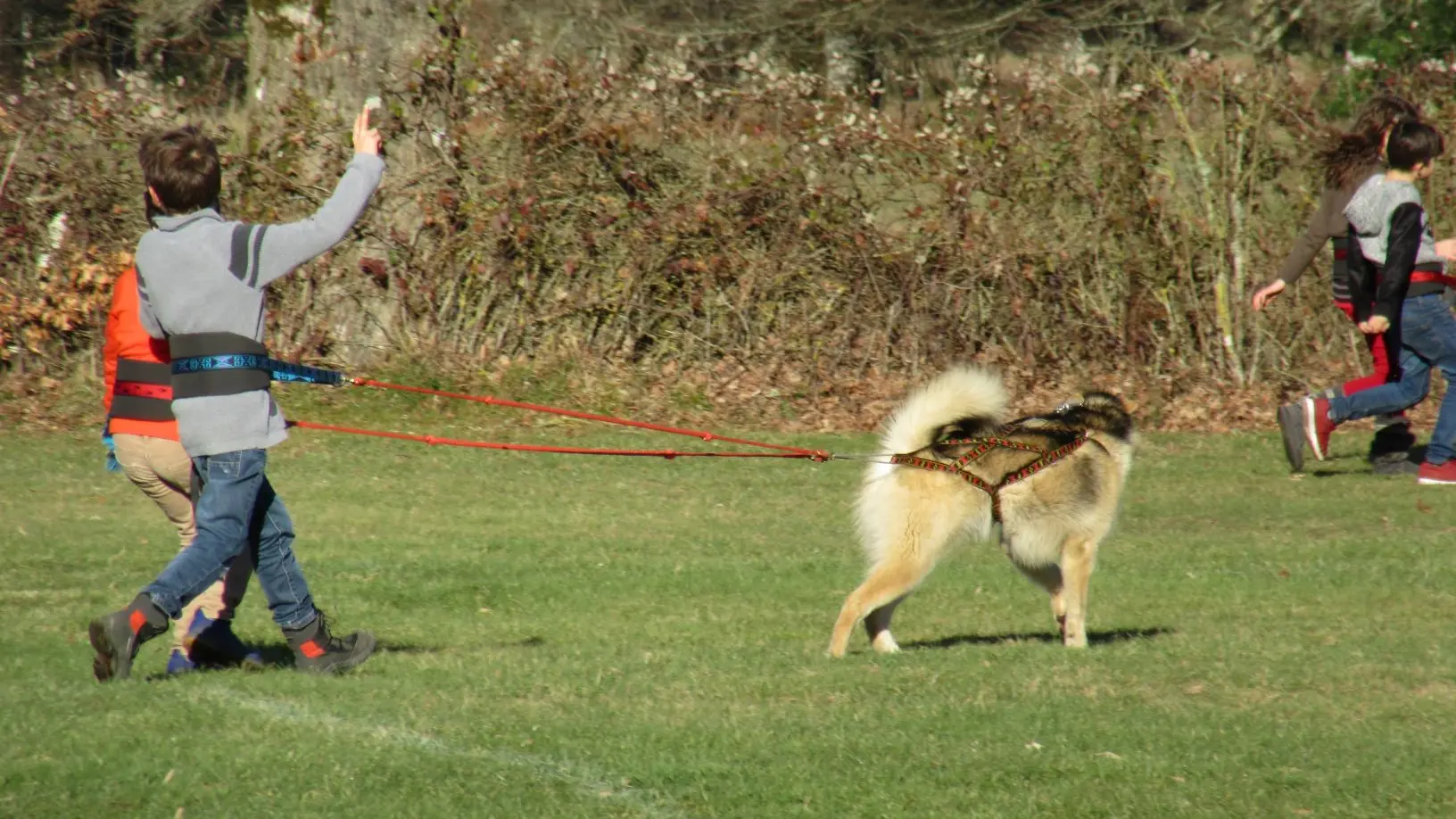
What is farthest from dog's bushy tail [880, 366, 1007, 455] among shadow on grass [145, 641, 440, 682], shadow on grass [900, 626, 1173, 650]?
shadow on grass [145, 641, 440, 682]

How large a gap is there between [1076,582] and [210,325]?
3733mm

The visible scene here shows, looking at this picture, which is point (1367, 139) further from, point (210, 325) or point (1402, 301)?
point (210, 325)

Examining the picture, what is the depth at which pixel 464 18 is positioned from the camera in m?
14.3

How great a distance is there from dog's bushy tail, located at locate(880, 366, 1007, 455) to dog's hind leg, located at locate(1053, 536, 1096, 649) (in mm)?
690

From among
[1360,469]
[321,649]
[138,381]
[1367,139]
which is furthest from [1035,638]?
[1360,469]

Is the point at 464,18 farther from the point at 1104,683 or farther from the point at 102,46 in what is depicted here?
the point at 102,46

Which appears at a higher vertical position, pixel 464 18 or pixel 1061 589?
pixel 464 18

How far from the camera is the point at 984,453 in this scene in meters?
6.54

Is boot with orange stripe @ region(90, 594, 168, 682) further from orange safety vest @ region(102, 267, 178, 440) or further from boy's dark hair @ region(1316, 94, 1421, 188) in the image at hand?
boy's dark hair @ region(1316, 94, 1421, 188)

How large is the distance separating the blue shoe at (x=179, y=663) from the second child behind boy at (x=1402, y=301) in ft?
24.8

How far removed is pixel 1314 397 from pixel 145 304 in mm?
8053

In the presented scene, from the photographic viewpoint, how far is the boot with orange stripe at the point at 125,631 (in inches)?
212

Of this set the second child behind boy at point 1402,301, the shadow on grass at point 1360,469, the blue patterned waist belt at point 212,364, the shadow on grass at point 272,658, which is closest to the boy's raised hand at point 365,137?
the blue patterned waist belt at point 212,364

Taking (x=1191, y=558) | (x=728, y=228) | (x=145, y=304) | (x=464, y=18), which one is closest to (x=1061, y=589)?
(x=1191, y=558)
